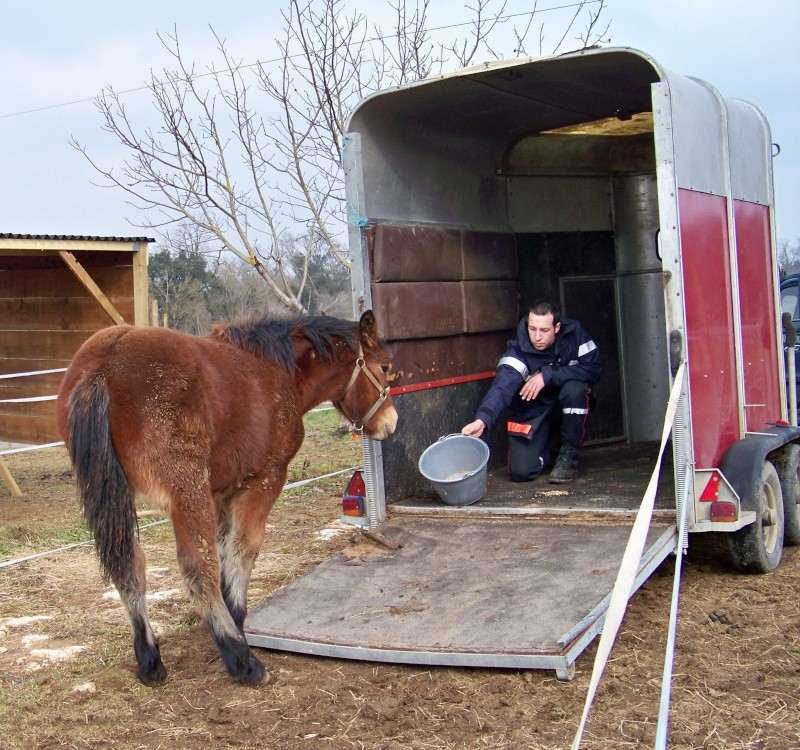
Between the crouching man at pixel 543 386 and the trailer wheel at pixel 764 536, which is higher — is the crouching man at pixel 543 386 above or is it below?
above

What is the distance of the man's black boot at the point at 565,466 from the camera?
239 inches

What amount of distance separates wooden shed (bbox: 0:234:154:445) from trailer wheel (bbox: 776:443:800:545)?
20.0 ft

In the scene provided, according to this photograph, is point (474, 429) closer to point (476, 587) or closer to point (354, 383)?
point (354, 383)

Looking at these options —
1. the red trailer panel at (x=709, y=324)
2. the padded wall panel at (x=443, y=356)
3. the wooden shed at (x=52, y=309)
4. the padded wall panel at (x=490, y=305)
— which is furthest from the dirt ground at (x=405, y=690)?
the wooden shed at (x=52, y=309)

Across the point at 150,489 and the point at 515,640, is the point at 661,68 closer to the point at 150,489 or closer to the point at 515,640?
the point at 515,640

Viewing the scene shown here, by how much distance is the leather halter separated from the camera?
4887 millimetres

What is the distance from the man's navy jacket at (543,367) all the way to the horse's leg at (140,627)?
109 inches

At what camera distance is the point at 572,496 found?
5.59m

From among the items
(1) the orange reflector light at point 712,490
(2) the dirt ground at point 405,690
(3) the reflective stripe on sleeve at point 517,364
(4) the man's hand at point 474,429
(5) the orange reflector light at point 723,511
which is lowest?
(2) the dirt ground at point 405,690

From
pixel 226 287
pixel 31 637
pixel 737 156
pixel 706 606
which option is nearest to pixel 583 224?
pixel 737 156

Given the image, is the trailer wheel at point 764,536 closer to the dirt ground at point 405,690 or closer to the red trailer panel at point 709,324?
the dirt ground at point 405,690

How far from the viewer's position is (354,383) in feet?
16.2

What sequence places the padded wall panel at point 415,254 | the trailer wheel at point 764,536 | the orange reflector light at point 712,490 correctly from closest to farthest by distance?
the orange reflector light at point 712,490 < the trailer wheel at point 764,536 < the padded wall panel at point 415,254

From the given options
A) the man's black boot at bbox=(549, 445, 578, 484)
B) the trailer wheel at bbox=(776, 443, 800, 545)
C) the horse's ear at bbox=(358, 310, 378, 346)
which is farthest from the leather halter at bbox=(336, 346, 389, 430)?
the trailer wheel at bbox=(776, 443, 800, 545)
